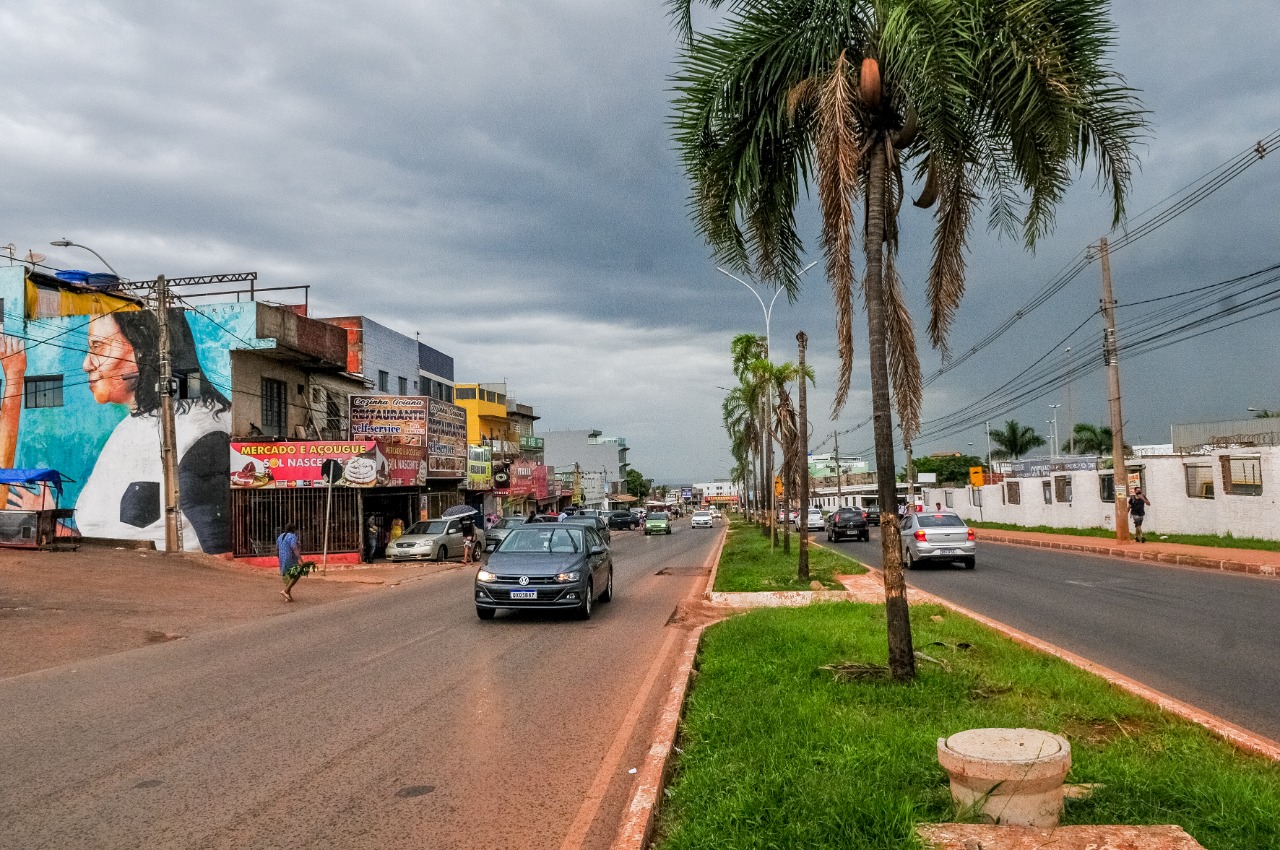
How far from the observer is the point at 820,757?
17.4 feet

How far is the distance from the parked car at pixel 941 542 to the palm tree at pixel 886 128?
48.1 feet

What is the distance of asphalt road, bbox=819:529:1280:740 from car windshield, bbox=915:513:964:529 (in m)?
1.14

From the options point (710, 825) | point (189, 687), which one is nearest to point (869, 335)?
point (710, 825)

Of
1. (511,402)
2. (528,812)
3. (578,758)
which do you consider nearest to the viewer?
(528,812)

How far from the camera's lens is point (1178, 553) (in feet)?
74.4

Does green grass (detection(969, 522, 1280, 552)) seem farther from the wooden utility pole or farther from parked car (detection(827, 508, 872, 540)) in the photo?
the wooden utility pole

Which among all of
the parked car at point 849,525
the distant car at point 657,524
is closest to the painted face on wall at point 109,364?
the parked car at point 849,525

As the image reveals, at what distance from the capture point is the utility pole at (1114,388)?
27906 millimetres

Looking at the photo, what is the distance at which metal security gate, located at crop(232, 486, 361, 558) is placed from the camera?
91.8 feet

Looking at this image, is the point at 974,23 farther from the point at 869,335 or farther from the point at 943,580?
the point at 943,580

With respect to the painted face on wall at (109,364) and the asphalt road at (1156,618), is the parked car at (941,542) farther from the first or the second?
the painted face on wall at (109,364)

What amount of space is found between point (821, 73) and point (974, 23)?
56.9 inches

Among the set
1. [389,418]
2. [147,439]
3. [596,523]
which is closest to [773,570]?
[596,523]

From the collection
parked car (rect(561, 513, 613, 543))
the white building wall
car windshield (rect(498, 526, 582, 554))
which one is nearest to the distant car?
the white building wall
